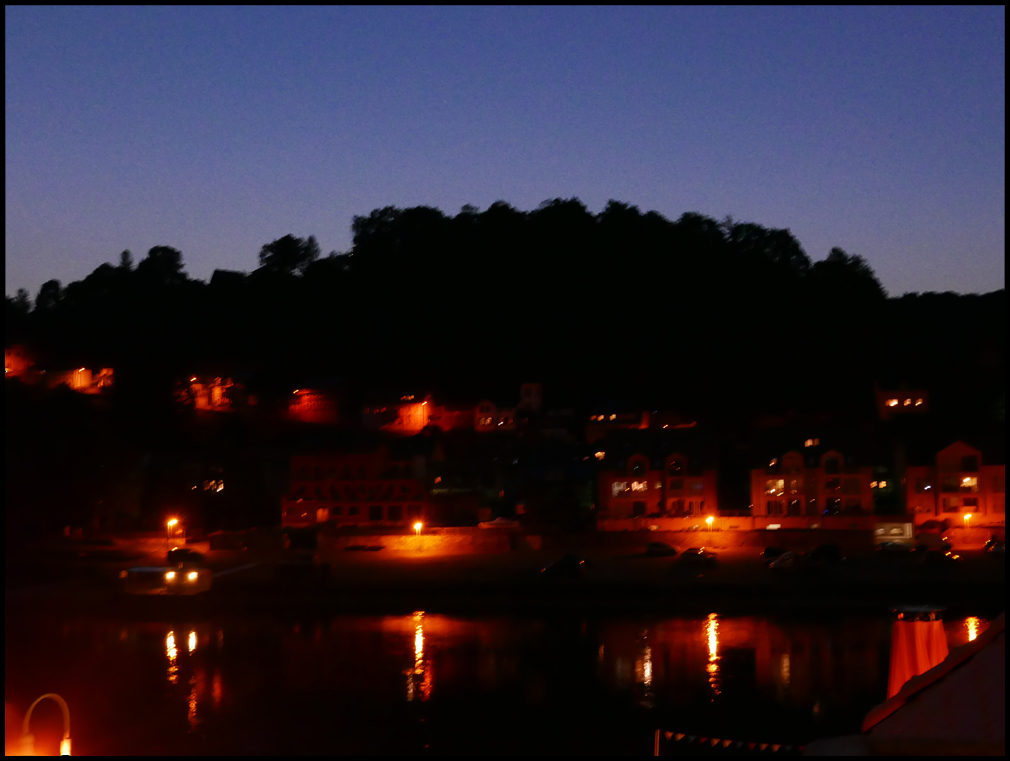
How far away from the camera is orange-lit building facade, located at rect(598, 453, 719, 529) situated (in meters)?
21.0

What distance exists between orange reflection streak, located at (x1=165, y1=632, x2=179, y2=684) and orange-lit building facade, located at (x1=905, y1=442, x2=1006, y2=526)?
14.5 meters

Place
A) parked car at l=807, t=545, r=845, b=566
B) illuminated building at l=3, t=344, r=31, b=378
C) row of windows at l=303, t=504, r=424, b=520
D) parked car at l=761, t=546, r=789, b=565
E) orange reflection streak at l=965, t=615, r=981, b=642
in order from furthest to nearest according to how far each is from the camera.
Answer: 1. illuminated building at l=3, t=344, r=31, b=378
2. row of windows at l=303, t=504, r=424, b=520
3. parked car at l=761, t=546, r=789, b=565
4. parked car at l=807, t=545, r=845, b=566
5. orange reflection streak at l=965, t=615, r=981, b=642

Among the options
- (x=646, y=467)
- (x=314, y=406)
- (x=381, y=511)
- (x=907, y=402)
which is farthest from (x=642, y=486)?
(x=314, y=406)

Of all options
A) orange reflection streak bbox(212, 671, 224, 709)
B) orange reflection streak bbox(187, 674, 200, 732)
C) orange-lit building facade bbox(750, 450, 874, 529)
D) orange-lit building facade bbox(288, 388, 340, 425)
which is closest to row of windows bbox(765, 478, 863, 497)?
orange-lit building facade bbox(750, 450, 874, 529)

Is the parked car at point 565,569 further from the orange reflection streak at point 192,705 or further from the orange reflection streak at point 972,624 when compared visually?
the orange reflection streak at point 192,705

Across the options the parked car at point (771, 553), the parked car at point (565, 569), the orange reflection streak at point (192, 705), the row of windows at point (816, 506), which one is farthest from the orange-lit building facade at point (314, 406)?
the orange reflection streak at point (192, 705)

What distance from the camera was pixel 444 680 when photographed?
9.96m

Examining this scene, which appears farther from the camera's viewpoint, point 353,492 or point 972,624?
point 353,492

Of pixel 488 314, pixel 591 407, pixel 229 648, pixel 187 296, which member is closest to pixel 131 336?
pixel 187 296

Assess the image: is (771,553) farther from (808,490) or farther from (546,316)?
(546,316)

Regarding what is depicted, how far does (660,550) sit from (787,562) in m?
2.63

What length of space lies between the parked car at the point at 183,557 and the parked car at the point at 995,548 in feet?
48.1

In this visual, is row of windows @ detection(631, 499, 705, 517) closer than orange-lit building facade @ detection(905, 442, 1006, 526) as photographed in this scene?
No

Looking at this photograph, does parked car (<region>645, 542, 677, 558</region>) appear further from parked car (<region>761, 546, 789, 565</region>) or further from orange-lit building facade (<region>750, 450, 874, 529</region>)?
orange-lit building facade (<region>750, 450, 874, 529</region>)
